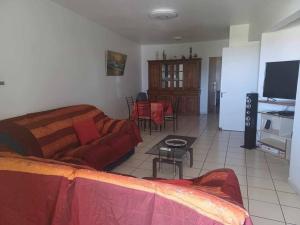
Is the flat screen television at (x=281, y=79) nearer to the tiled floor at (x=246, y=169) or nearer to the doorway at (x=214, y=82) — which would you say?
the tiled floor at (x=246, y=169)

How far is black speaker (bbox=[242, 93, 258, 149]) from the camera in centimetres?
402

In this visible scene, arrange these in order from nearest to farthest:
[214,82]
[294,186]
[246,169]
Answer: [294,186]
[246,169]
[214,82]

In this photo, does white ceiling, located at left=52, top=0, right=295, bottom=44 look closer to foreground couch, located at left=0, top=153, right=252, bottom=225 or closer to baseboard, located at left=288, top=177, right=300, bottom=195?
baseboard, located at left=288, top=177, right=300, bottom=195

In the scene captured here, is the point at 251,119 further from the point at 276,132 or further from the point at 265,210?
the point at 265,210

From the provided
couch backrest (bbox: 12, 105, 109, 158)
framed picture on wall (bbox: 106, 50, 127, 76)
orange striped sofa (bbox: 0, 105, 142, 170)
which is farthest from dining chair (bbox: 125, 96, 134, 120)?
couch backrest (bbox: 12, 105, 109, 158)

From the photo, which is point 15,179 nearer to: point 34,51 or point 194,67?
point 34,51

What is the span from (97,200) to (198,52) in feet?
23.0

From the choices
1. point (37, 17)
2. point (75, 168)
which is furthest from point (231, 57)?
point (75, 168)

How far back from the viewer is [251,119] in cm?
406

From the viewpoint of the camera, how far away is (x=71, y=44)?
3.93 m

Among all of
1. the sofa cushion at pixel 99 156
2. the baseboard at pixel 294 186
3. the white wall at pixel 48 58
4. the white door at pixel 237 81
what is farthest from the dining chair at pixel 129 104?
the baseboard at pixel 294 186

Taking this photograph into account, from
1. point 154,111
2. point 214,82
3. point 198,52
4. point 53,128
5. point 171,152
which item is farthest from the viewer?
point 214,82

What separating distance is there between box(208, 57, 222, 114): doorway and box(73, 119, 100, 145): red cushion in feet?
17.3

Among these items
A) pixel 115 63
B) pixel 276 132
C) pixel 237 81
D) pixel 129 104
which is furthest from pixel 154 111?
pixel 276 132
